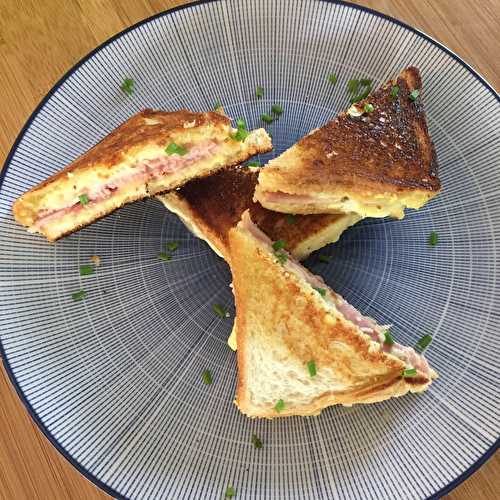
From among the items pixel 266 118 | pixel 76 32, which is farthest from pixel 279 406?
pixel 76 32

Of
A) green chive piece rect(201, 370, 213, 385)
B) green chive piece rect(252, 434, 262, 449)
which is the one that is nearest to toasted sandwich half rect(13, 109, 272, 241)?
green chive piece rect(201, 370, 213, 385)

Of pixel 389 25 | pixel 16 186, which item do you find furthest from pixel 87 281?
pixel 389 25

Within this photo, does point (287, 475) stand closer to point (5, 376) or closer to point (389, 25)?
point (5, 376)

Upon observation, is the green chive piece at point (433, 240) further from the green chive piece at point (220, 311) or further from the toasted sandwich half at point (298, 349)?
the green chive piece at point (220, 311)

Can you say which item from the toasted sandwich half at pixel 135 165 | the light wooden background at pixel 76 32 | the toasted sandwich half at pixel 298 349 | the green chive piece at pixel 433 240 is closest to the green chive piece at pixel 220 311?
the toasted sandwich half at pixel 298 349

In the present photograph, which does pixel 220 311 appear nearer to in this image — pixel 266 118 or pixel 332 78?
pixel 266 118

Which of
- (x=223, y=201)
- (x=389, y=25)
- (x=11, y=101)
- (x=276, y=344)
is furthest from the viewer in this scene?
(x=11, y=101)

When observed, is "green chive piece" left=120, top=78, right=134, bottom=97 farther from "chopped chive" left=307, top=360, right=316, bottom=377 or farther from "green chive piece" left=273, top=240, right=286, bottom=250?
"chopped chive" left=307, top=360, right=316, bottom=377
